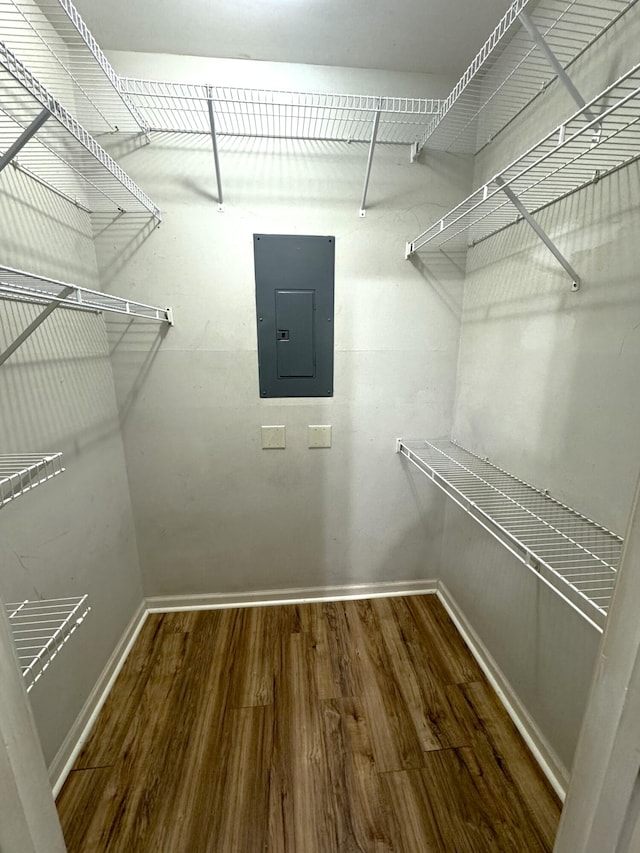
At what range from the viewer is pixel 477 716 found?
1.25 meters

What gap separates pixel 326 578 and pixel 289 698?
576 mm

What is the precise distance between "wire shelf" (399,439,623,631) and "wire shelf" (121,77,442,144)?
139cm

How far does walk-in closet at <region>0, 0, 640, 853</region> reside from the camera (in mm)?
877

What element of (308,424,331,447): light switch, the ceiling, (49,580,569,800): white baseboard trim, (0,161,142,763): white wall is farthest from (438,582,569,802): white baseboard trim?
the ceiling

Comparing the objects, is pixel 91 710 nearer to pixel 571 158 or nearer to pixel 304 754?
pixel 304 754

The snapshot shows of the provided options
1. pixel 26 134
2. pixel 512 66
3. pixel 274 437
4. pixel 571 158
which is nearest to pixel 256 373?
pixel 274 437

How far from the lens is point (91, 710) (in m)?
1.24

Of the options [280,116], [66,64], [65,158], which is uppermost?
[66,64]

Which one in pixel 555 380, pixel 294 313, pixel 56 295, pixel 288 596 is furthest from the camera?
pixel 288 596

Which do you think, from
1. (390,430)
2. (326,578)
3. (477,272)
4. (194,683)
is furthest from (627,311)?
(194,683)

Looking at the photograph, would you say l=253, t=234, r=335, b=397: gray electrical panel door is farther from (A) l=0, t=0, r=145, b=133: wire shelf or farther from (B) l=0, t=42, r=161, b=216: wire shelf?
(A) l=0, t=0, r=145, b=133: wire shelf

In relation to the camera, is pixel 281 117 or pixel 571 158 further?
pixel 281 117

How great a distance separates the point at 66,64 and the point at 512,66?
61.9 inches

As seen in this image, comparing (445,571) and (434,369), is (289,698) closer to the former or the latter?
(445,571)
